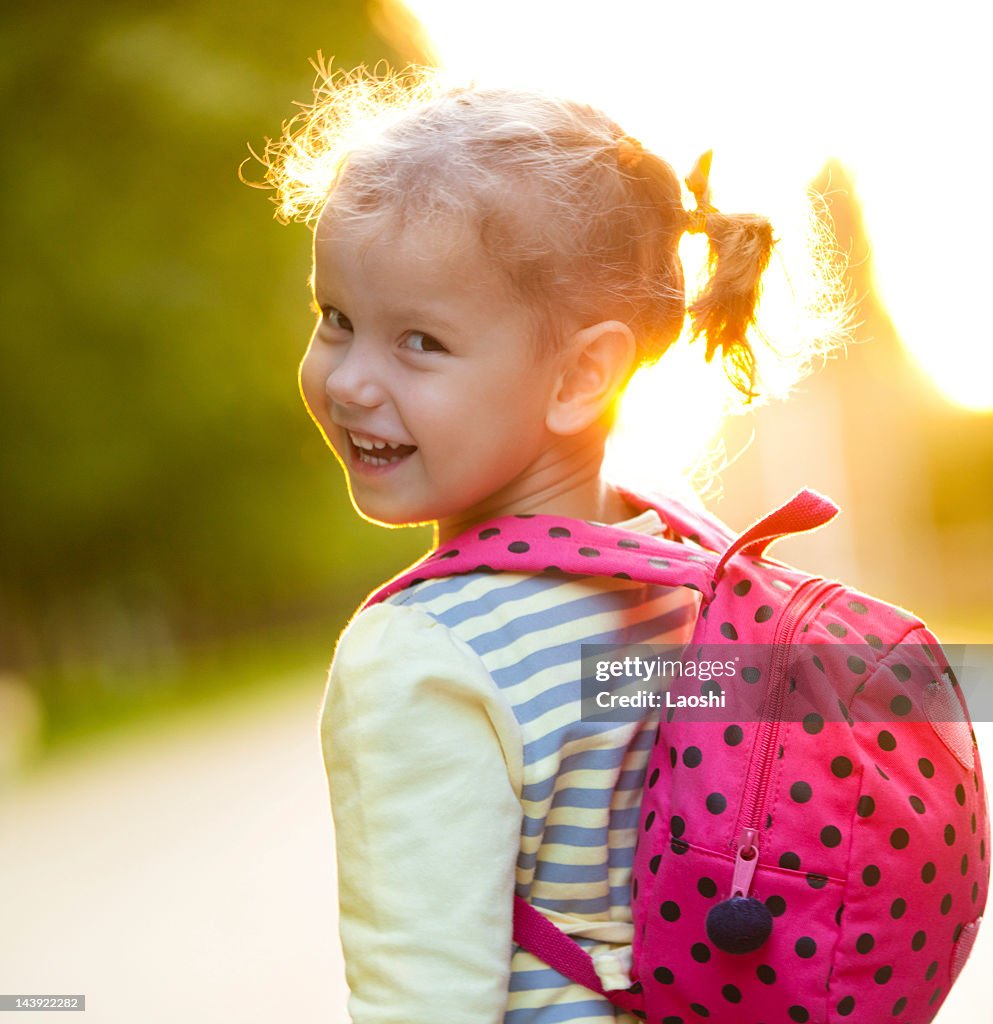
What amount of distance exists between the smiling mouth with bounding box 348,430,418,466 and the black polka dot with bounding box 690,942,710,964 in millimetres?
651

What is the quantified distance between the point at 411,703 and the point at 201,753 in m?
5.56

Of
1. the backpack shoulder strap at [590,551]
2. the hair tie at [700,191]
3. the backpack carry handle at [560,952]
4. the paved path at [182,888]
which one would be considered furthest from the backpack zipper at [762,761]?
the paved path at [182,888]

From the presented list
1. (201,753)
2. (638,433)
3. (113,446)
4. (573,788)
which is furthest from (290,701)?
(573,788)

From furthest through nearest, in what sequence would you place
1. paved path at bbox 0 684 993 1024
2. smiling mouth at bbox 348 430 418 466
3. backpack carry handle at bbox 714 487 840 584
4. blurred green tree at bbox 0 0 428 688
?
blurred green tree at bbox 0 0 428 688 → paved path at bbox 0 684 993 1024 → smiling mouth at bbox 348 430 418 466 → backpack carry handle at bbox 714 487 840 584

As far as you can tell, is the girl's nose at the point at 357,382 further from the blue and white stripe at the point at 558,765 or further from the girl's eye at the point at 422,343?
the blue and white stripe at the point at 558,765

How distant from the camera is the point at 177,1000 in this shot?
3.76 meters

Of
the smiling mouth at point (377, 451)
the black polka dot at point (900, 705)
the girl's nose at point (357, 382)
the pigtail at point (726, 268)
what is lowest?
the black polka dot at point (900, 705)

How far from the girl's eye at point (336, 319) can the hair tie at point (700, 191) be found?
1.57 ft

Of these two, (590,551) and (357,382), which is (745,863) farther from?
(357,382)

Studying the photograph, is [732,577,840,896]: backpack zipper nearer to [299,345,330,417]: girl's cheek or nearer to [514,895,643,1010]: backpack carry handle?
[514,895,643,1010]: backpack carry handle

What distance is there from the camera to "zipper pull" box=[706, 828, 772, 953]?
130 centimetres

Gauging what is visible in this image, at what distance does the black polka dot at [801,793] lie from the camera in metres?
1.34

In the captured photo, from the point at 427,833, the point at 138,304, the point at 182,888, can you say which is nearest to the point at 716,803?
the point at 427,833

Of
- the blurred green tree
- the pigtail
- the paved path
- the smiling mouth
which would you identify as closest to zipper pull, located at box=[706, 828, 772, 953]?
the smiling mouth
